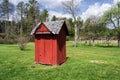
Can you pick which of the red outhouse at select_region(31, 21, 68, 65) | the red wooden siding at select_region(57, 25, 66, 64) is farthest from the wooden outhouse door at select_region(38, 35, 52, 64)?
the red wooden siding at select_region(57, 25, 66, 64)

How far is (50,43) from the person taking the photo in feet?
42.1

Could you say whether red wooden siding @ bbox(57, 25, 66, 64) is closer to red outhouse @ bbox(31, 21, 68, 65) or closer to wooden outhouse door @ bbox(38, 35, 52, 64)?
red outhouse @ bbox(31, 21, 68, 65)

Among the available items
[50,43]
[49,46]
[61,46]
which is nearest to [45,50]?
[49,46]

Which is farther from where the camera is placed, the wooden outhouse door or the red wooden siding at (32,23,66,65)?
the wooden outhouse door

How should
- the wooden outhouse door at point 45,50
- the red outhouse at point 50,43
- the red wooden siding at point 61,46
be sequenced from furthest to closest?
the red wooden siding at point 61,46, the wooden outhouse door at point 45,50, the red outhouse at point 50,43

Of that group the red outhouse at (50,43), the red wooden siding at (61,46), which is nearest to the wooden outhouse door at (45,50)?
the red outhouse at (50,43)

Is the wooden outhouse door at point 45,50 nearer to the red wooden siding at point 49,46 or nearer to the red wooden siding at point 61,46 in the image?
the red wooden siding at point 49,46

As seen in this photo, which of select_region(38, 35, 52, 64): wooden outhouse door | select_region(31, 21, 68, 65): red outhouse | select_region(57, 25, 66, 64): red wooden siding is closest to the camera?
select_region(31, 21, 68, 65): red outhouse

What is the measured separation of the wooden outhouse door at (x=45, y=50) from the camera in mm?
12820

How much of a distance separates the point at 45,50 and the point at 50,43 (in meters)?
0.64

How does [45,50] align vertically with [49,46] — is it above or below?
below

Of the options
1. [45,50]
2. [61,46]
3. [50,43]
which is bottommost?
[45,50]

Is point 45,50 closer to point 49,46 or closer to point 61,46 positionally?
point 49,46

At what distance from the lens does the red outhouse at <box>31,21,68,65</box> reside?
12.6 m
